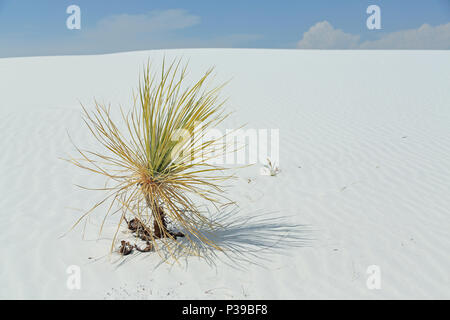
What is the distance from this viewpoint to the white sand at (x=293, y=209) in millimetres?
2777

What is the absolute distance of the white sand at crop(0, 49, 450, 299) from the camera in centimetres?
278

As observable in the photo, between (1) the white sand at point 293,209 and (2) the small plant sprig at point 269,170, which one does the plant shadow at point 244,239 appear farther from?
(2) the small plant sprig at point 269,170

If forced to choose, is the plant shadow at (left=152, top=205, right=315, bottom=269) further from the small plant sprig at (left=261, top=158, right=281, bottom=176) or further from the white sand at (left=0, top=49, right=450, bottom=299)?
the small plant sprig at (left=261, top=158, right=281, bottom=176)

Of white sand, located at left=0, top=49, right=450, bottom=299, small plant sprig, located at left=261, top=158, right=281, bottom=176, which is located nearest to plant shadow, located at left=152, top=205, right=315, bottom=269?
white sand, located at left=0, top=49, right=450, bottom=299

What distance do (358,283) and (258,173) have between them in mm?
2862

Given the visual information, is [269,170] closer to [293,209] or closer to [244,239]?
[293,209]

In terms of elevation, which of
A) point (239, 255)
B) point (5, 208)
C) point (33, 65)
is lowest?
point (239, 255)

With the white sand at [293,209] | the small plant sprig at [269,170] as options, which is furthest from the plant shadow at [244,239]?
the small plant sprig at [269,170]

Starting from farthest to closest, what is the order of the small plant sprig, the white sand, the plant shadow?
the small plant sprig < the plant shadow < the white sand

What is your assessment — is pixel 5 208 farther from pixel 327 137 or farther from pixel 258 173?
pixel 327 137

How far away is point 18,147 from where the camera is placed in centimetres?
625

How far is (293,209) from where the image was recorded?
423 cm

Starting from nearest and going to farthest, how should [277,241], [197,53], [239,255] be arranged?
1. [239,255]
2. [277,241]
3. [197,53]
